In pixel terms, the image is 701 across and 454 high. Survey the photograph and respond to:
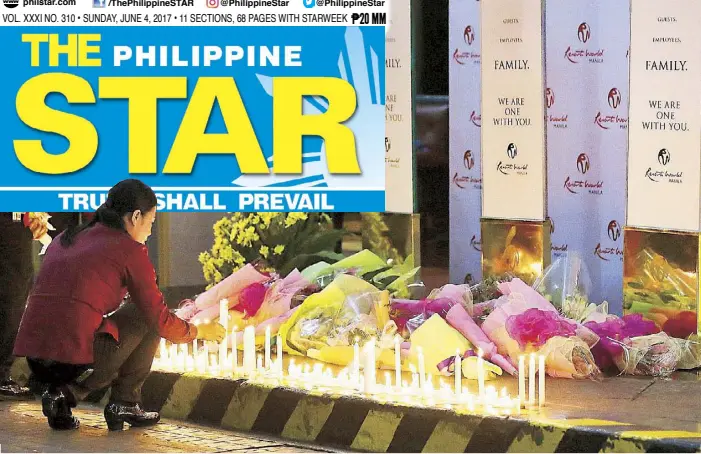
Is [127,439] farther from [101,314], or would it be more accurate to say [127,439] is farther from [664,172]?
[664,172]

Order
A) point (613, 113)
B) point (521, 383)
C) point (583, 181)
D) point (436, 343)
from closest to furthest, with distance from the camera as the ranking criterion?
point (521, 383) < point (436, 343) < point (613, 113) < point (583, 181)

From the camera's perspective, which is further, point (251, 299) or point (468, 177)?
point (468, 177)

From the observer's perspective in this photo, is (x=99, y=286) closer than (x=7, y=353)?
Yes

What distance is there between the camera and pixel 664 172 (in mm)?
7863

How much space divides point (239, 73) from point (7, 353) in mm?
2057

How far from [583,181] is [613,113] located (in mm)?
530

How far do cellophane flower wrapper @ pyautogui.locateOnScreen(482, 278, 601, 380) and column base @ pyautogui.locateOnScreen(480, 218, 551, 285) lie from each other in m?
1.49

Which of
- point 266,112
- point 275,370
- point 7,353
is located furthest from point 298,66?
point 7,353

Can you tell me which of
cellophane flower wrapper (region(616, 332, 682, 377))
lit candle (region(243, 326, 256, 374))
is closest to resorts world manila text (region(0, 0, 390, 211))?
lit candle (region(243, 326, 256, 374))

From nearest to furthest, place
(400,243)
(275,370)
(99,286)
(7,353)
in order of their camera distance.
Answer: (99,286) < (275,370) < (7,353) < (400,243)

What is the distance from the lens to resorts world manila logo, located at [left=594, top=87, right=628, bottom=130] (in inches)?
356

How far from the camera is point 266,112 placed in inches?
301

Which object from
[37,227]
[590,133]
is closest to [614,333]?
[590,133]

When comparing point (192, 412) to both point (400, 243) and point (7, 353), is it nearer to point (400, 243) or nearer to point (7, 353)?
point (7, 353)
